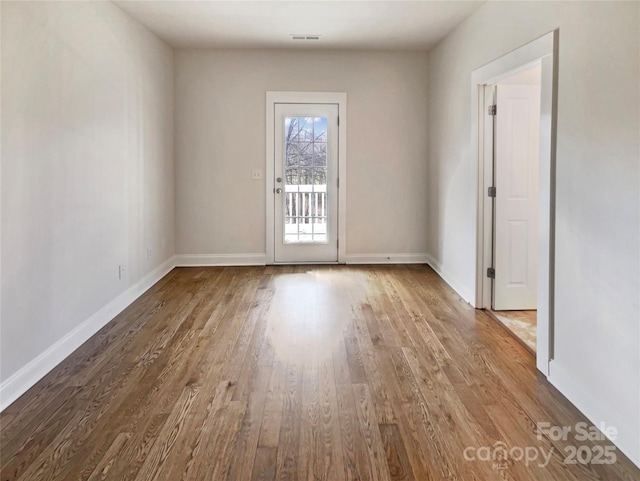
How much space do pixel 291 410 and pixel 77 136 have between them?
234 centimetres

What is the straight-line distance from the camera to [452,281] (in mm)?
4629

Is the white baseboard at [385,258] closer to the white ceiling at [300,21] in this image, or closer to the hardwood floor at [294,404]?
the hardwood floor at [294,404]

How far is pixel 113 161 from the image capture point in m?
3.67

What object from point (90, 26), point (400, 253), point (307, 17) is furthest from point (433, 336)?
point (90, 26)

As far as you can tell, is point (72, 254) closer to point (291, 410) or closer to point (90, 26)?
point (90, 26)

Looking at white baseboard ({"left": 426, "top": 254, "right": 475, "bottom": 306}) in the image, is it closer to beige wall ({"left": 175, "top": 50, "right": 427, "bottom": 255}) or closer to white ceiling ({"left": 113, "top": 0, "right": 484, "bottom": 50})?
beige wall ({"left": 175, "top": 50, "right": 427, "bottom": 255})

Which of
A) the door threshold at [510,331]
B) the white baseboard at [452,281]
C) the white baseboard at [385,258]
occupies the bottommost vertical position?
the door threshold at [510,331]

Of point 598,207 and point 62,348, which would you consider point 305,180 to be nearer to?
point 62,348

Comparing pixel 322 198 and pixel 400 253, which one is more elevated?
pixel 322 198

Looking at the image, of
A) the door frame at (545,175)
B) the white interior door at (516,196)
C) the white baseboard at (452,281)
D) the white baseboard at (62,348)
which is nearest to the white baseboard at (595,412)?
the door frame at (545,175)

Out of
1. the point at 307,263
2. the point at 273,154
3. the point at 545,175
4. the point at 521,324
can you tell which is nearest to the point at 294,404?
the point at 545,175

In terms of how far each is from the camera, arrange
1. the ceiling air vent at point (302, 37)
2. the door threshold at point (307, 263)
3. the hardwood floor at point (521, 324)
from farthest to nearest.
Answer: the door threshold at point (307, 263) < the ceiling air vent at point (302, 37) < the hardwood floor at point (521, 324)

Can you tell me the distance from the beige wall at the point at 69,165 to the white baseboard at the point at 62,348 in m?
0.04

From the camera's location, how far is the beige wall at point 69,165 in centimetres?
238
